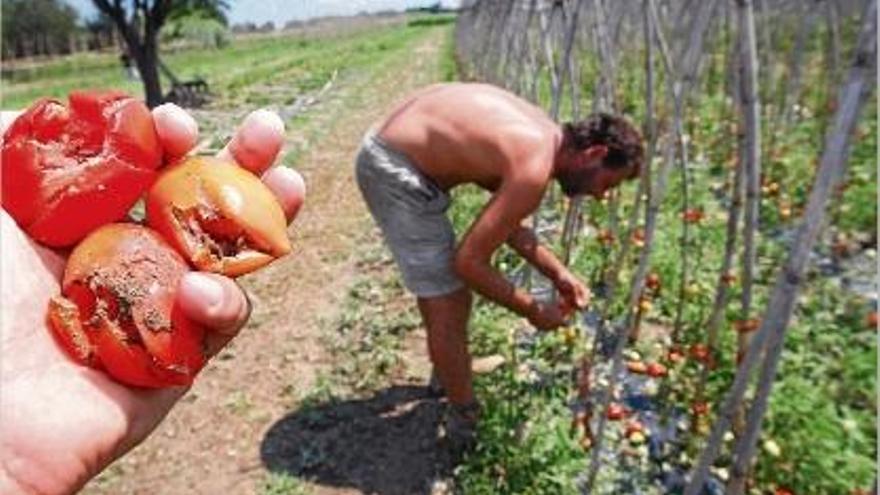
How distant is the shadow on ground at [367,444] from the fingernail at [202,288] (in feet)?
8.44

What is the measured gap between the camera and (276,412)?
4.57 m

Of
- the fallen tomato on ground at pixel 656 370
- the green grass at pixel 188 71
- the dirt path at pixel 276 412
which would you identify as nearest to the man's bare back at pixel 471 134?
the fallen tomato on ground at pixel 656 370

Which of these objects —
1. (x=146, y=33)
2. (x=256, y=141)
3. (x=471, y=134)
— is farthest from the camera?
(x=146, y=33)

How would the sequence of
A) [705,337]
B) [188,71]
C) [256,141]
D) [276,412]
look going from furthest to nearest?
[188,71]
[276,412]
[705,337]
[256,141]

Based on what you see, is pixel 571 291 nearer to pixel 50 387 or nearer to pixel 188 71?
pixel 50 387

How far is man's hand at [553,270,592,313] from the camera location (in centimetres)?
372

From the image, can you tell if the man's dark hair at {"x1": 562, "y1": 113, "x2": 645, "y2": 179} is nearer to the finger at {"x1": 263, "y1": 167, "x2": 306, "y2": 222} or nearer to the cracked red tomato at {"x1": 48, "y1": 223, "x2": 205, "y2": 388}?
the finger at {"x1": 263, "y1": 167, "x2": 306, "y2": 222}

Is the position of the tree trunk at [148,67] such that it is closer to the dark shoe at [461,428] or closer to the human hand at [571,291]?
the dark shoe at [461,428]

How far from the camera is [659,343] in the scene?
4.69 metres

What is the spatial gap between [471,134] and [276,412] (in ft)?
6.26

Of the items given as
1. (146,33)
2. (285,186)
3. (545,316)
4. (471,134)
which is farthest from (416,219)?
(146,33)

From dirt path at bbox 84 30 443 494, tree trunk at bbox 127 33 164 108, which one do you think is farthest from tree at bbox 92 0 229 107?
dirt path at bbox 84 30 443 494

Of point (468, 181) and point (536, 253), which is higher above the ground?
point (468, 181)

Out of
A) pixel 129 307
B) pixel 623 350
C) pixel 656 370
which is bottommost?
pixel 656 370
